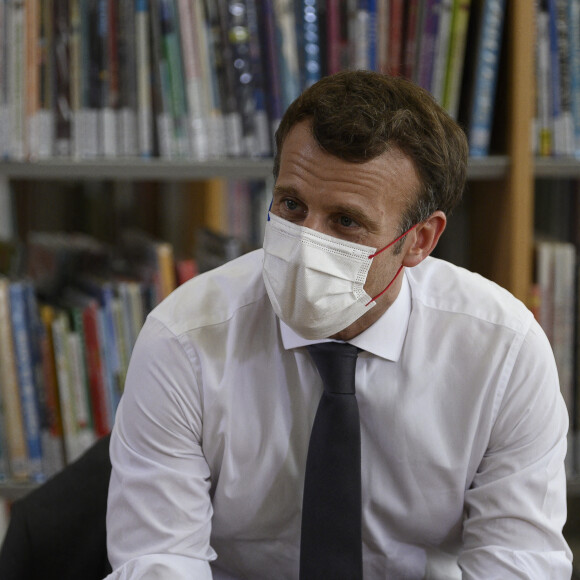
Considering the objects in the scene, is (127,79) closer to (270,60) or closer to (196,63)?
(196,63)

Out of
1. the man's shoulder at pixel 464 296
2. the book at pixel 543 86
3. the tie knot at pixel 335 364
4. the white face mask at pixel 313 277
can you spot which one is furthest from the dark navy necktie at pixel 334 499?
the book at pixel 543 86

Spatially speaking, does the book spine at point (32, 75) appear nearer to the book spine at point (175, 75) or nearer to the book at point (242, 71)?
the book spine at point (175, 75)

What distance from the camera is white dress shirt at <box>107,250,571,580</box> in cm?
117

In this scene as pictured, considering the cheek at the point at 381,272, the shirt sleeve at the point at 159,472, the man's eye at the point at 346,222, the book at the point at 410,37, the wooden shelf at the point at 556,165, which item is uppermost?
the book at the point at 410,37

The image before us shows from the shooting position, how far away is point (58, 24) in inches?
65.5

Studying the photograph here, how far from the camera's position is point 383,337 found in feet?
4.13

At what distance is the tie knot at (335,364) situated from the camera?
3.95ft

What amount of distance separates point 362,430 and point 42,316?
0.82 meters

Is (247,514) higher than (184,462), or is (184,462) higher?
(184,462)

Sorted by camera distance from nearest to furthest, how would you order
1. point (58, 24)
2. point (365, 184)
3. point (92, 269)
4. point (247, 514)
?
point (365, 184) < point (247, 514) < point (58, 24) < point (92, 269)

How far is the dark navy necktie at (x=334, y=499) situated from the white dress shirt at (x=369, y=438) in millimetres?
67

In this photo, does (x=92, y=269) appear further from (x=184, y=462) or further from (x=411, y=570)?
(x=411, y=570)

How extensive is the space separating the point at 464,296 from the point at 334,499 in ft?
1.24

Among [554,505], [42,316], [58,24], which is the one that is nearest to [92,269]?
[42,316]
